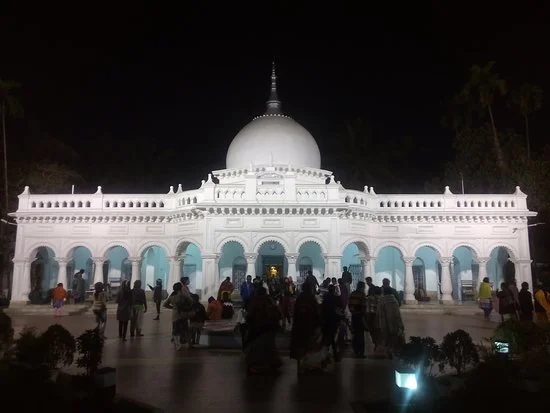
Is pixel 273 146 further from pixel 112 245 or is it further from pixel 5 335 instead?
pixel 5 335

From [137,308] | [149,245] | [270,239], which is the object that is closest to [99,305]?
[137,308]

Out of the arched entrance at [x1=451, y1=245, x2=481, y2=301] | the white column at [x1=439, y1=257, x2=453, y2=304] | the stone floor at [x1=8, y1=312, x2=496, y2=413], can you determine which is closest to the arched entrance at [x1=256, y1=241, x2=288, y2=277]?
the white column at [x1=439, y1=257, x2=453, y2=304]

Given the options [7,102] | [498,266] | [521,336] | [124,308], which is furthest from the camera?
[7,102]

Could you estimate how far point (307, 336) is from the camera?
377 inches

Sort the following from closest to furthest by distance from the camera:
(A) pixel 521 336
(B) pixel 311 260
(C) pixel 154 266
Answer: (A) pixel 521 336 → (B) pixel 311 260 → (C) pixel 154 266

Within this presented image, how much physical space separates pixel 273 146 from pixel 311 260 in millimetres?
7439

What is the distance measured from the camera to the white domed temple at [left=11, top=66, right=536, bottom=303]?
83.6ft

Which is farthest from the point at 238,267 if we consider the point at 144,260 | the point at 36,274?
the point at 36,274

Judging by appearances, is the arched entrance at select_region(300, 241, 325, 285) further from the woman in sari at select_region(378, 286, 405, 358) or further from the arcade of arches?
the woman in sari at select_region(378, 286, 405, 358)

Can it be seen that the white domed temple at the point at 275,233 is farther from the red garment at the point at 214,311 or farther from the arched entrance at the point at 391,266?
the red garment at the point at 214,311

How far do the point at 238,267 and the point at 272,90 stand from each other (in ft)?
47.3

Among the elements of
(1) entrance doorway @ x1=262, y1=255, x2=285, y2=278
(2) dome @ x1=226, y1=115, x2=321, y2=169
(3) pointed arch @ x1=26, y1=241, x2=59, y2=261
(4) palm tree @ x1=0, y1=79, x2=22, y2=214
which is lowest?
(1) entrance doorway @ x1=262, y1=255, x2=285, y2=278

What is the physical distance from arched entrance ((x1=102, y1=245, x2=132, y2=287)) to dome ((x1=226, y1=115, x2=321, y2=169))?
8631 millimetres

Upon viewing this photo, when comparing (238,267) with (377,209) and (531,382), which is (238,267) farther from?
(531,382)
